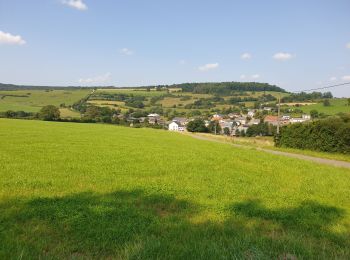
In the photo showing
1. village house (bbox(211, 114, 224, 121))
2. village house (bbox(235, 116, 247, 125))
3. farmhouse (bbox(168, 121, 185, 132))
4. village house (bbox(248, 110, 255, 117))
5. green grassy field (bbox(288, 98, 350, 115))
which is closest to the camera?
green grassy field (bbox(288, 98, 350, 115))

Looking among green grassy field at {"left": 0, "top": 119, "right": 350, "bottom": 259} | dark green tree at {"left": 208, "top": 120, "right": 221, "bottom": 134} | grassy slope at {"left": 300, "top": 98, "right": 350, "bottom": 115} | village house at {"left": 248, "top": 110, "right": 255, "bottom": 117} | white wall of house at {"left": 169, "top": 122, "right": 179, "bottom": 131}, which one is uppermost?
green grassy field at {"left": 0, "top": 119, "right": 350, "bottom": 259}

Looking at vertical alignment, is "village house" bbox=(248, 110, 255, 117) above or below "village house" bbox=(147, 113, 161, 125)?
above

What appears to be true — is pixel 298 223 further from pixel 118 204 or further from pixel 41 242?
pixel 41 242

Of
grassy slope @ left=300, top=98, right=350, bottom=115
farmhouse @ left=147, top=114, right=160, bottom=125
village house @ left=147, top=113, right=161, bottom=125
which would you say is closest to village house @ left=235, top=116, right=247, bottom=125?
village house @ left=147, top=113, right=161, bottom=125

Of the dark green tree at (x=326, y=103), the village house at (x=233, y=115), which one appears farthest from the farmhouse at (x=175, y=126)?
the dark green tree at (x=326, y=103)

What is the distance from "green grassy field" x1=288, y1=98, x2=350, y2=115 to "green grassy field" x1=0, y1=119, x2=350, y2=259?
6657 centimetres

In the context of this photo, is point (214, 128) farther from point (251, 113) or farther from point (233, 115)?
point (233, 115)

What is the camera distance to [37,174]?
495 inches

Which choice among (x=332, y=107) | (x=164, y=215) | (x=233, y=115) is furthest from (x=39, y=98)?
(x=164, y=215)

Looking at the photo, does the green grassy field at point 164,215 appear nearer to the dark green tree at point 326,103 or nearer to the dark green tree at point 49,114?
the dark green tree at point 326,103

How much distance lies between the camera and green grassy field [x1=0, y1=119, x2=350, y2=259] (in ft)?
17.5

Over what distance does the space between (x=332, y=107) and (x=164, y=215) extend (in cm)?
8100

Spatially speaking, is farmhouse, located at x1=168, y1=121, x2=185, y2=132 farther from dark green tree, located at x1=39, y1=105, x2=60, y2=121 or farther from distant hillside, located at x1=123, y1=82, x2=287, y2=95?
distant hillside, located at x1=123, y1=82, x2=287, y2=95

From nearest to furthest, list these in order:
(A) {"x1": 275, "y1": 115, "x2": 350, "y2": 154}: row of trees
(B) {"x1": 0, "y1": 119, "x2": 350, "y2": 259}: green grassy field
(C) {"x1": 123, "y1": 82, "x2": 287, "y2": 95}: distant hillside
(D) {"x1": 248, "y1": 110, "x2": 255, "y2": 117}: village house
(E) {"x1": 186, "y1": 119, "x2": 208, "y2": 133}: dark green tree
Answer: (B) {"x1": 0, "y1": 119, "x2": 350, "y2": 259}: green grassy field < (A) {"x1": 275, "y1": 115, "x2": 350, "y2": 154}: row of trees < (E) {"x1": 186, "y1": 119, "x2": 208, "y2": 133}: dark green tree < (D) {"x1": 248, "y1": 110, "x2": 255, "y2": 117}: village house < (C) {"x1": 123, "y1": 82, "x2": 287, "y2": 95}: distant hillside
